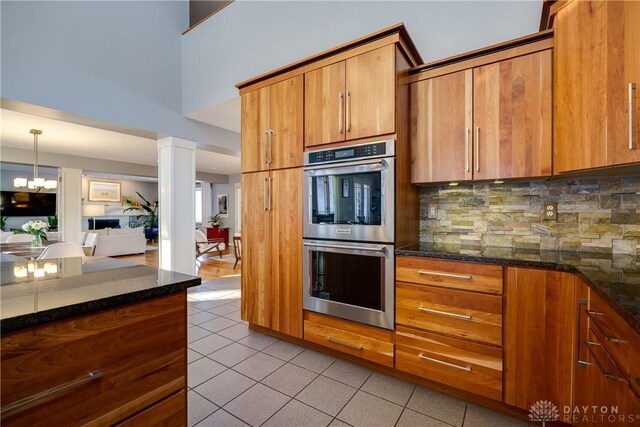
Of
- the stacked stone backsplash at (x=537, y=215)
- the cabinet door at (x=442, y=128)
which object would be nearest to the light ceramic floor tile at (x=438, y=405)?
the stacked stone backsplash at (x=537, y=215)

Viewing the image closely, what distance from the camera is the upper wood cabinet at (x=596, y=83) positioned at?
120 cm

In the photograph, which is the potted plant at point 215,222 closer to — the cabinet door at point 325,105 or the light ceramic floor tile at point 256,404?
the cabinet door at point 325,105

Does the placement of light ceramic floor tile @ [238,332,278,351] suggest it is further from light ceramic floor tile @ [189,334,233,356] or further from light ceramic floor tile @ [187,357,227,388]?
light ceramic floor tile @ [187,357,227,388]

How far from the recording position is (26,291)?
83cm

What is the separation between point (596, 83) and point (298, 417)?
2.26 metres

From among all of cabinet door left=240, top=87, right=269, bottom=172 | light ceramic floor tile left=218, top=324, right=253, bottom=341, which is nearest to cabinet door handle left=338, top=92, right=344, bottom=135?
cabinet door left=240, top=87, right=269, bottom=172

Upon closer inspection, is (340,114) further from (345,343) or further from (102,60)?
(102,60)

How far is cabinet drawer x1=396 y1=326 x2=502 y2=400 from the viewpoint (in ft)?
5.02

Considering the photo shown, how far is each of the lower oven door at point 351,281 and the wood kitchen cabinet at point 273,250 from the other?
5.3 inches

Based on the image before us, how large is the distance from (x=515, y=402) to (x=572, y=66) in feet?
5.81

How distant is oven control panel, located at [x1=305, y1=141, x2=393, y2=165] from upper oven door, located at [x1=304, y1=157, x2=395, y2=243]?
45 millimetres

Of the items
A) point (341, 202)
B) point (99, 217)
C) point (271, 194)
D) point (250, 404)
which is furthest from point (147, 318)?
point (99, 217)

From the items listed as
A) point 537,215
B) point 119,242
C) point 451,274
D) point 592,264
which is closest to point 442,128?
point 537,215

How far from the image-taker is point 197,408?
161 cm
